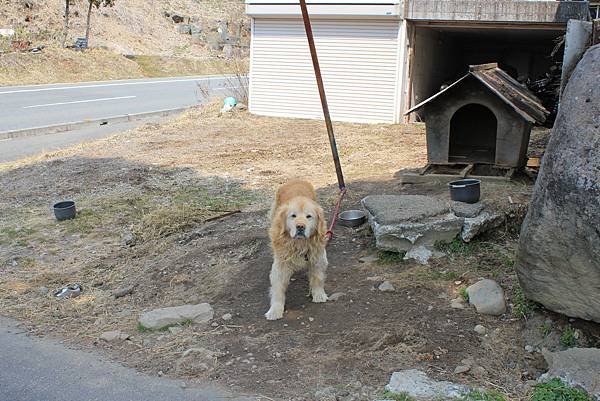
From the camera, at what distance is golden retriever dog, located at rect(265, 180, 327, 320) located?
507 centimetres

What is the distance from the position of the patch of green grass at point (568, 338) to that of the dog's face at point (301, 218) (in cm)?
198

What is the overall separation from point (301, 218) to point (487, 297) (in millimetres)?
1563

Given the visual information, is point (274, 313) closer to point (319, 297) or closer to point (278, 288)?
point (278, 288)

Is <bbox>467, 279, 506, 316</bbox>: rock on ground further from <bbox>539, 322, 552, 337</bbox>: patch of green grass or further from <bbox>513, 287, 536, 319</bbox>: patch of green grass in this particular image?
<bbox>539, 322, 552, 337</bbox>: patch of green grass

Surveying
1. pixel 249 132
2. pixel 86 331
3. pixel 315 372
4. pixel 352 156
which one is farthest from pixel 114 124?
pixel 315 372

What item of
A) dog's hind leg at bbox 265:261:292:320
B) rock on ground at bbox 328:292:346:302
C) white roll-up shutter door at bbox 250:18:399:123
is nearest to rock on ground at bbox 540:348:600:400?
rock on ground at bbox 328:292:346:302

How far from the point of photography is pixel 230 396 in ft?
13.0

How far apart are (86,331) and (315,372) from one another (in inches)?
78.7

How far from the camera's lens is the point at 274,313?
507cm

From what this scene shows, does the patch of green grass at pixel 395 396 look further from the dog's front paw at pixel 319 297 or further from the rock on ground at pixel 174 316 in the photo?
the rock on ground at pixel 174 316

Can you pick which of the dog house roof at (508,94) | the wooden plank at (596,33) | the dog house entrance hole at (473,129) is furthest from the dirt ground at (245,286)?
the wooden plank at (596,33)

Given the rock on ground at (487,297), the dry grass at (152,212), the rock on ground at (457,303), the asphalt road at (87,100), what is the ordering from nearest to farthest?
the rock on ground at (487,297) < the rock on ground at (457,303) < the dry grass at (152,212) < the asphalt road at (87,100)

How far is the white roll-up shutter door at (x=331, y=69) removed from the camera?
15438 mm

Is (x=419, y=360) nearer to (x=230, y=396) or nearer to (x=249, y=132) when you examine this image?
(x=230, y=396)
